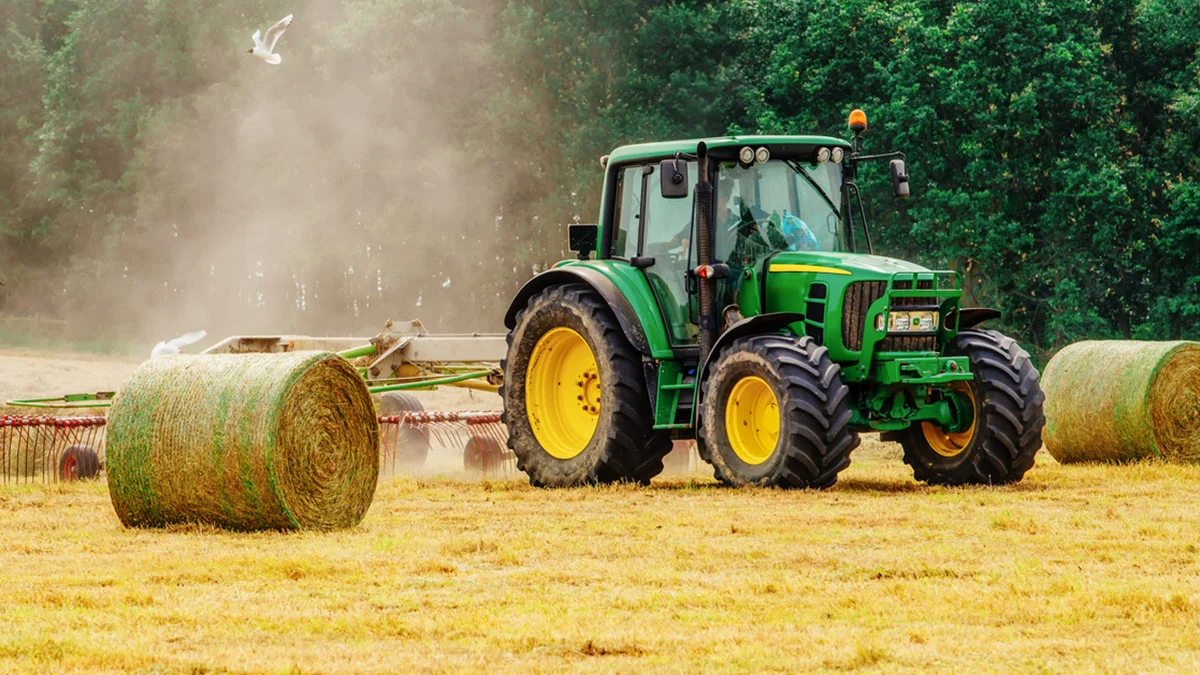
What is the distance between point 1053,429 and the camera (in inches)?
563

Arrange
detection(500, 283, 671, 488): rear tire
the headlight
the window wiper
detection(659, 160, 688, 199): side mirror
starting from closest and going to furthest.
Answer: detection(659, 160, 688, 199): side mirror < the headlight < detection(500, 283, 671, 488): rear tire < the window wiper

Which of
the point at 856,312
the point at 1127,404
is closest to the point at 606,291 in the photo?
the point at 856,312

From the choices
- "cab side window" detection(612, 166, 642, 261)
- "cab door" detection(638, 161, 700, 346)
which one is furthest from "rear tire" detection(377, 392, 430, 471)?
"cab door" detection(638, 161, 700, 346)

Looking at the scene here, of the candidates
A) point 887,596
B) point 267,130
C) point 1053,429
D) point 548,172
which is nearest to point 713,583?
point 887,596

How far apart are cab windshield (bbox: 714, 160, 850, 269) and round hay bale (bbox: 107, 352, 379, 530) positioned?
136 inches

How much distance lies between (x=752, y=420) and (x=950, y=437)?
1.64 meters

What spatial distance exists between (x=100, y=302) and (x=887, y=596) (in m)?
39.0

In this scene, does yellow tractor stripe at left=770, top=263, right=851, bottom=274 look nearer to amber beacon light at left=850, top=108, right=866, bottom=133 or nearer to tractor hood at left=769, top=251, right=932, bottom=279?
tractor hood at left=769, top=251, right=932, bottom=279

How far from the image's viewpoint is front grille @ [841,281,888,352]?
1123 centimetres

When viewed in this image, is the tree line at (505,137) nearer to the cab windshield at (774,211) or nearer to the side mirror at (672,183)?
the cab windshield at (774,211)

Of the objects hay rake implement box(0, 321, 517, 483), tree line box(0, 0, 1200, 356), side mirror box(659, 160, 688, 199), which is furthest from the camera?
tree line box(0, 0, 1200, 356)

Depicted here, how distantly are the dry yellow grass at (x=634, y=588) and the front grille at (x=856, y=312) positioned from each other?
3.69ft

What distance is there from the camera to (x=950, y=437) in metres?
12.0

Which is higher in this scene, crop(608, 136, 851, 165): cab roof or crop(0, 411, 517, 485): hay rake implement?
crop(608, 136, 851, 165): cab roof
